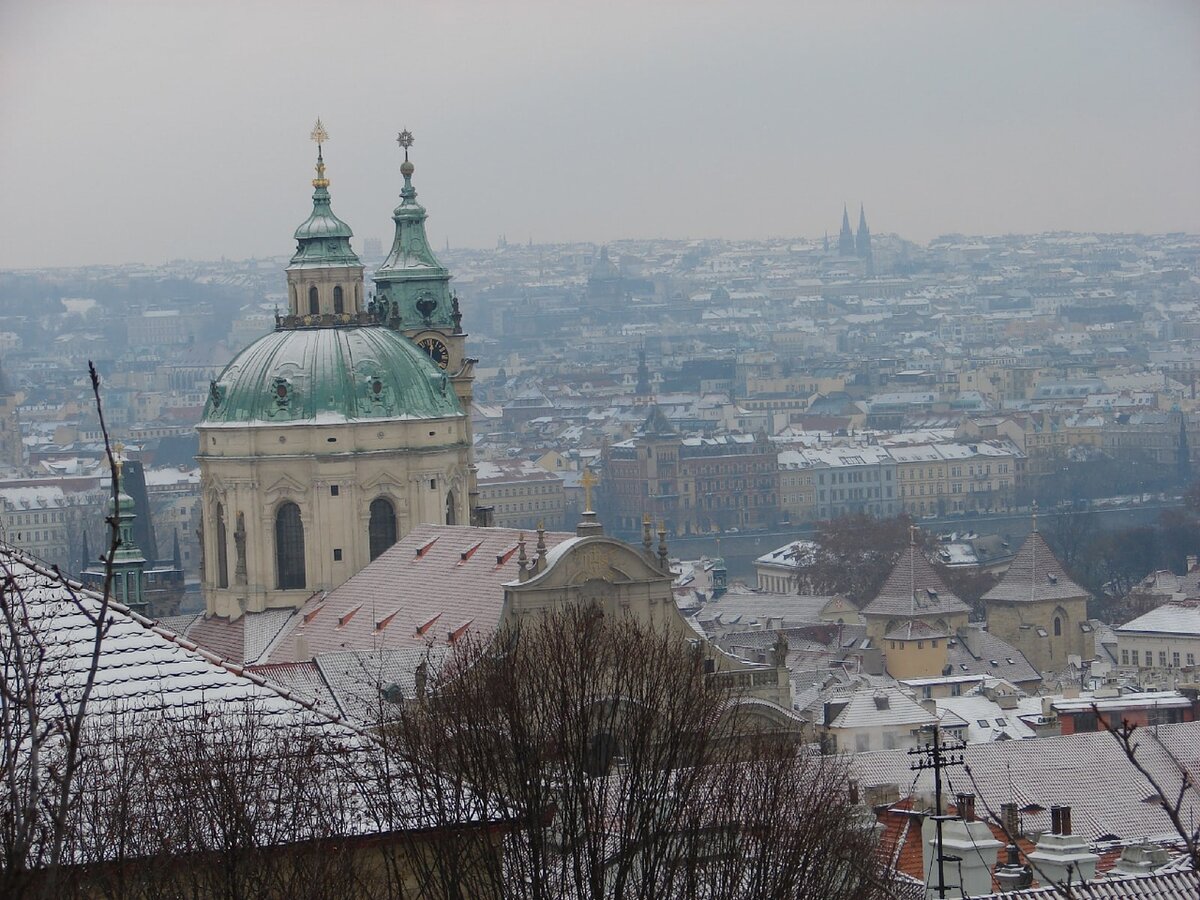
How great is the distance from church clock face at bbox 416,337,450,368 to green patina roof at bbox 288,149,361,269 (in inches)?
105

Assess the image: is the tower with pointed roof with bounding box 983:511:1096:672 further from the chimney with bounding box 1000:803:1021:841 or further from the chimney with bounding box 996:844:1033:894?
the chimney with bounding box 996:844:1033:894

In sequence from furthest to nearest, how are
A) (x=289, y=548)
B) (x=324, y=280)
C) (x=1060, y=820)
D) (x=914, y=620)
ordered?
(x=914, y=620) < (x=324, y=280) < (x=289, y=548) < (x=1060, y=820)

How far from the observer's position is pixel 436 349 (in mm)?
83750

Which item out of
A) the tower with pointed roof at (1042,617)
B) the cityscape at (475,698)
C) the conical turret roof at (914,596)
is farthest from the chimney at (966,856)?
the tower with pointed roof at (1042,617)

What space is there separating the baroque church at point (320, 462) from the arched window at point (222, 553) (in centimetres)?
6

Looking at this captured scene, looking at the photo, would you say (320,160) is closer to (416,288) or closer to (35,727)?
(416,288)

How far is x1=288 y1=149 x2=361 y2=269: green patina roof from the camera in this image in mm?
81625

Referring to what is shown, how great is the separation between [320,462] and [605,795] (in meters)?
45.7

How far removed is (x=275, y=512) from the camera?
2995 inches

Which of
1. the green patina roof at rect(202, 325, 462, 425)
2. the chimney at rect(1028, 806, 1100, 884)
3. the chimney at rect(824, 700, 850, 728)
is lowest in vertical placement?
the chimney at rect(824, 700, 850, 728)

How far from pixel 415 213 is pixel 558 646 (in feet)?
174

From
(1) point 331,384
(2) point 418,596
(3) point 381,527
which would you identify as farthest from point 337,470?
(2) point 418,596

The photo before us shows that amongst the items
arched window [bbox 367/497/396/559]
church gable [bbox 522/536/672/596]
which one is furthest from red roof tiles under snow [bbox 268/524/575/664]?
arched window [bbox 367/497/396/559]

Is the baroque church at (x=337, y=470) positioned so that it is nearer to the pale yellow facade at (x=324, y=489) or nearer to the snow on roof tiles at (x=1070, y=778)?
the pale yellow facade at (x=324, y=489)
